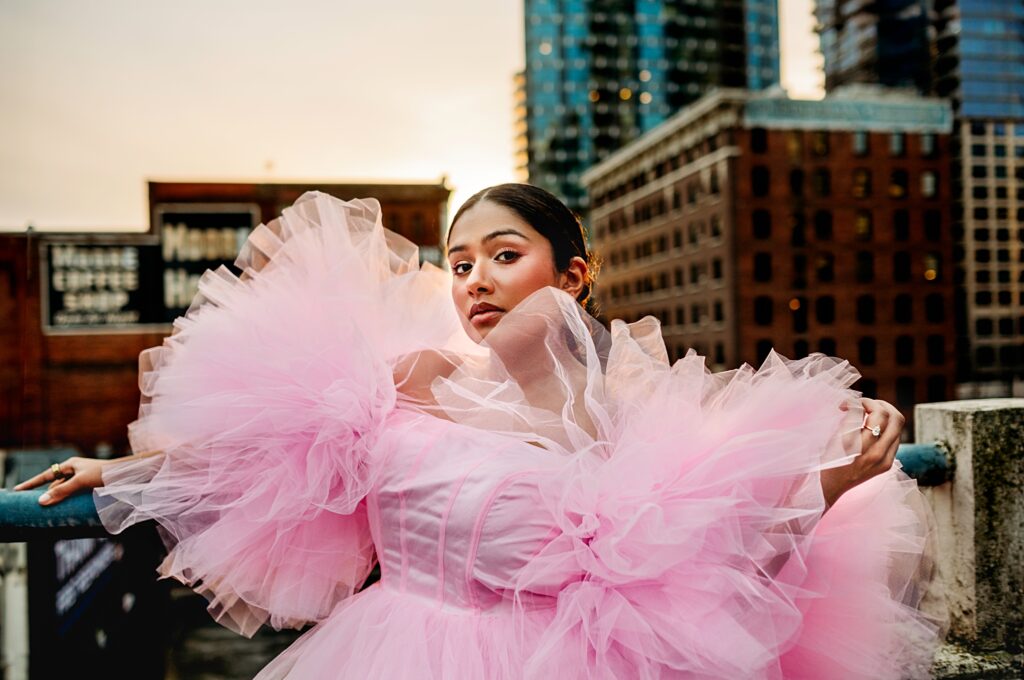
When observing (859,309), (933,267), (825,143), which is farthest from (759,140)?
(933,267)

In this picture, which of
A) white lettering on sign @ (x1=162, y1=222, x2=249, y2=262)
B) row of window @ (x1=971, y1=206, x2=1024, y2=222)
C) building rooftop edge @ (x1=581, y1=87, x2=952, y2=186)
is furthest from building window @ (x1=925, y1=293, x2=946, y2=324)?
white lettering on sign @ (x1=162, y1=222, x2=249, y2=262)

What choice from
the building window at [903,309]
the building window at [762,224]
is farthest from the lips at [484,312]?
the building window at [903,309]

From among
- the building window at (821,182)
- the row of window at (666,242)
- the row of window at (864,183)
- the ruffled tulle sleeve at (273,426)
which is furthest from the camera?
the row of window at (864,183)

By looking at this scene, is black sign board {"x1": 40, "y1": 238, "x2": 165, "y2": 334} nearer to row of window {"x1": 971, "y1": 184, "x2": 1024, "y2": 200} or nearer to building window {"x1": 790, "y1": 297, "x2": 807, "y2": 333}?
A: building window {"x1": 790, "y1": 297, "x2": 807, "y2": 333}

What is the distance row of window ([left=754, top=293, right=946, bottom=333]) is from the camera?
39594 mm

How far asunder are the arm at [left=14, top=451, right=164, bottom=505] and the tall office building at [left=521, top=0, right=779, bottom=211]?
192 ft

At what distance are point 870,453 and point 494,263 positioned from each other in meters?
0.81

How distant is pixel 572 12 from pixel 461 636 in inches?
2509

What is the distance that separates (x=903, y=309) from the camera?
41656 mm

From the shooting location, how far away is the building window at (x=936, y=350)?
40.0 m

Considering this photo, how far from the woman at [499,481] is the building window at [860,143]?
4443cm

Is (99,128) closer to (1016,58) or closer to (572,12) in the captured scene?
(572,12)

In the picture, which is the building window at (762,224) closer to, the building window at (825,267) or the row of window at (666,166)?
the building window at (825,267)

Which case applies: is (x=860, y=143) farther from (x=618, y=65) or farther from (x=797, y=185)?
(x=618, y=65)
